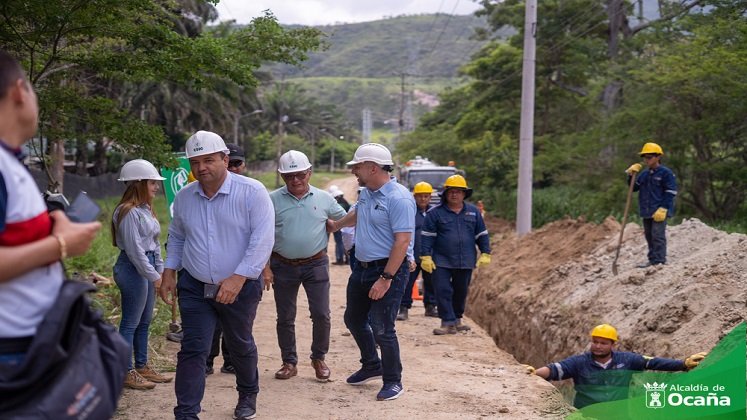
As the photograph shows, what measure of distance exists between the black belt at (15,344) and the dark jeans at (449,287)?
855cm

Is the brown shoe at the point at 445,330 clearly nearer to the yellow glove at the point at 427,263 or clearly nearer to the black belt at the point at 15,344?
the yellow glove at the point at 427,263

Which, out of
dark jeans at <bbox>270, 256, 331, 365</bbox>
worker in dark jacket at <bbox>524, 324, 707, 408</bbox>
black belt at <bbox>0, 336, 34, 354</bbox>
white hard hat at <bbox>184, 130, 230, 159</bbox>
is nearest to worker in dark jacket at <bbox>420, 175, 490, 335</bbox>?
dark jeans at <bbox>270, 256, 331, 365</bbox>

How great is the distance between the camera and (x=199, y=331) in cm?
584

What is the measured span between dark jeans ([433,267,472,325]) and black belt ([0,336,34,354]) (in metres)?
8.55

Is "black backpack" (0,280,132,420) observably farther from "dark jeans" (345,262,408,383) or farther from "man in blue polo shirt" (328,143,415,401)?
"dark jeans" (345,262,408,383)

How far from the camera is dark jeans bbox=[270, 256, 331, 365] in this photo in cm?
762

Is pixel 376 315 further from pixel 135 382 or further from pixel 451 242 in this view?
pixel 451 242

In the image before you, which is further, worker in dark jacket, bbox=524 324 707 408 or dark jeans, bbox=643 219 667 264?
dark jeans, bbox=643 219 667 264

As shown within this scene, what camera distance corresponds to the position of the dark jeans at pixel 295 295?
762 cm

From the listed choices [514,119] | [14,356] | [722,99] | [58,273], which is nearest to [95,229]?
[58,273]

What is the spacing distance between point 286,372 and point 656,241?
730cm

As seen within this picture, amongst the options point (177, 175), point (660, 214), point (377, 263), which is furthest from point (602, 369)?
point (660, 214)

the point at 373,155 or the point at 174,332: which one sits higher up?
the point at 373,155

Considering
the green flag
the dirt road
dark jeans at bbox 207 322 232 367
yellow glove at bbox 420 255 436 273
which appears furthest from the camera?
yellow glove at bbox 420 255 436 273
